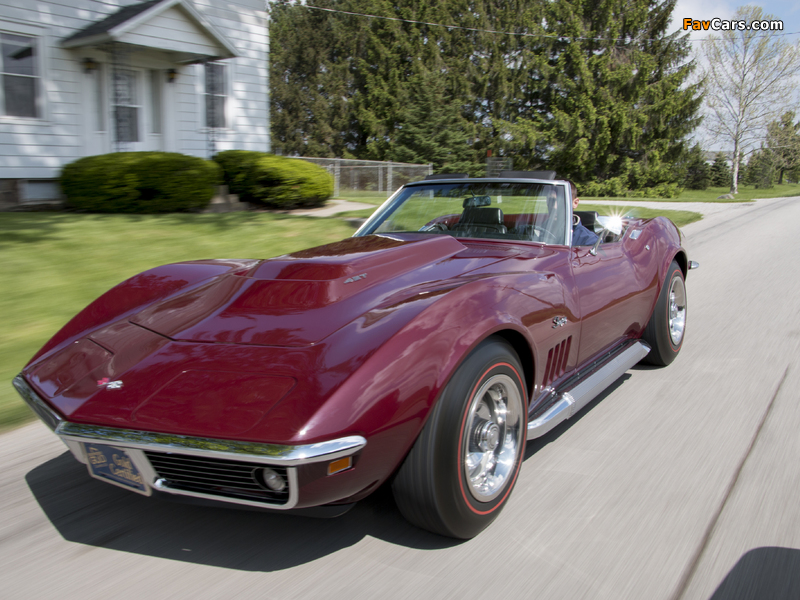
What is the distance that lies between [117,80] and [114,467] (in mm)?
11694

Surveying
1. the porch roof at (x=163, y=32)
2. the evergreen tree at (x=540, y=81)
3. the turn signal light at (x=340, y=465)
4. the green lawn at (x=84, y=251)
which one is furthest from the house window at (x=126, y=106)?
the evergreen tree at (x=540, y=81)

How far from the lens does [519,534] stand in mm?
2645

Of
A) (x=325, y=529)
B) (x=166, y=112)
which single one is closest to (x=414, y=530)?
(x=325, y=529)

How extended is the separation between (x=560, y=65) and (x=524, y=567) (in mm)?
37080

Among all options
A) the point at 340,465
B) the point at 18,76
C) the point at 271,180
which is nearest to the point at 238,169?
the point at 271,180

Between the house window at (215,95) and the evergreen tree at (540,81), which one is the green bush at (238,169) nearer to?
the house window at (215,95)

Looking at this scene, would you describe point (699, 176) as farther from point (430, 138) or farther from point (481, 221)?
point (481, 221)

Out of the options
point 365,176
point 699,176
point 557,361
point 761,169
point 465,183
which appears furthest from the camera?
point 761,169

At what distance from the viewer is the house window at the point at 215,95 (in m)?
14.0

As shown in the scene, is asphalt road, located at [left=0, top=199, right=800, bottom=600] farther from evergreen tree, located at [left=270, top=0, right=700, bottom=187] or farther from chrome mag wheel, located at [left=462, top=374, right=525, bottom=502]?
evergreen tree, located at [left=270, top=0, right=700, bottom=187]

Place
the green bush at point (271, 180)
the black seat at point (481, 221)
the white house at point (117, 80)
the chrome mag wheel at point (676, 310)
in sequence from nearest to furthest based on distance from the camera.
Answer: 1. the black seat at point (481, 221)
2. the chrome mag wheel at point (676, 310)
3. the white house at point (117, 80)
4. the green bush at point (271, 180)

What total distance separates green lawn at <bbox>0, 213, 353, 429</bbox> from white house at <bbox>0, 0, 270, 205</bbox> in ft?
7.87

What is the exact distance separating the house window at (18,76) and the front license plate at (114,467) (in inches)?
421

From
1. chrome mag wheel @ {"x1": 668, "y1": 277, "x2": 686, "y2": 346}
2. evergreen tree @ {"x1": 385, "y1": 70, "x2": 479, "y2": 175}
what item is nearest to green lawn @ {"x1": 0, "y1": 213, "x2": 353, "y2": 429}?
chrome mag wheel @ {"x1": 668, "y1": 277, "x2": 686, "y2": 346}
